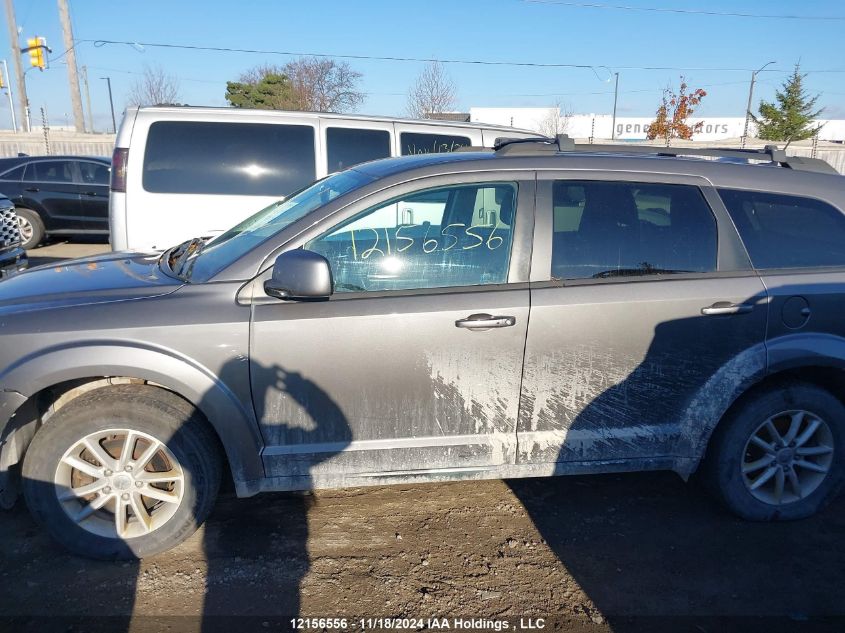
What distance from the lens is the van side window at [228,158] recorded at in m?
5.52

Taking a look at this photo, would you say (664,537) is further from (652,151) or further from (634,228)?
(652,151)

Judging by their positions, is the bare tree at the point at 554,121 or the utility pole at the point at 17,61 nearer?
the utility pole at the point at 17,61

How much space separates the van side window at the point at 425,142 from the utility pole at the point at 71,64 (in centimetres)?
2226

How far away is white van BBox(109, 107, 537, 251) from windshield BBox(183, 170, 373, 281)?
2.13 m

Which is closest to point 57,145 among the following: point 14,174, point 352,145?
point 14,174

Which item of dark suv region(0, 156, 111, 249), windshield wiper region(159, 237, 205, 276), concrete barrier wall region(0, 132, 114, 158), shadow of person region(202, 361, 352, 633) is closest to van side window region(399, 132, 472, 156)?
windshield wiper region(159, 237, 205, 276)

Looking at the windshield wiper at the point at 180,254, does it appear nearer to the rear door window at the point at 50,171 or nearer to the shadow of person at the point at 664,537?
the shadow of person at the point at 664,537

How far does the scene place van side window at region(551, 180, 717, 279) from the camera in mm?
3018

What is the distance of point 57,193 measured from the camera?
1123cm

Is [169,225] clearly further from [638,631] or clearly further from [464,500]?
[638,631]

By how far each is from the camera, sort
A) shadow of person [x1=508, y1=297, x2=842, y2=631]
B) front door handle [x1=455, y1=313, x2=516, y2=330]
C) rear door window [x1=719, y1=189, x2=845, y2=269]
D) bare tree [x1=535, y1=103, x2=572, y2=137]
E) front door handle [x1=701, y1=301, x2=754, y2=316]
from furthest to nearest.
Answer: bare tree [x1=535, y1=103, x2=572, y2=137] < rear door window [x1=719, y1=189, x2=845, y2=269] < front door handle [x1=701, y1=301, x2=754, y2=316] < front door handle [x1=455, y1=313, x2=516, y2=330] < shadow of person [x1=508, y1=297, x2=842, y2=631]

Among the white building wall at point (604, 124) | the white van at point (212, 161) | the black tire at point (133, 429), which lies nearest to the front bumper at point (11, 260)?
the white van at point (212, 161)

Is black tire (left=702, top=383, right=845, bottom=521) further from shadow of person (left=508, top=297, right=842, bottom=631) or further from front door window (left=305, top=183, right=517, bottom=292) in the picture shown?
front door window (left=305, top=183, right=517, bottom=292)

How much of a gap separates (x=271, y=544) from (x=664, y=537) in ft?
6.59
